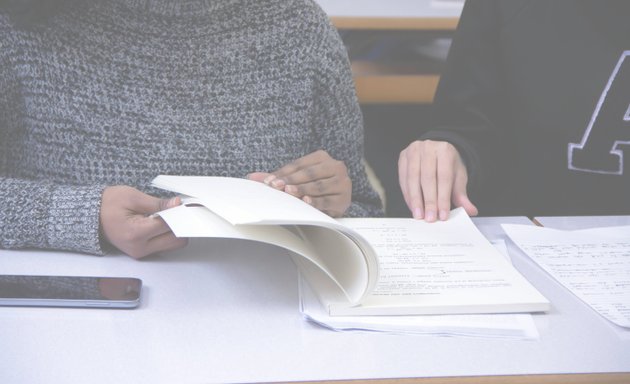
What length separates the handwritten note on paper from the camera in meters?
0.75

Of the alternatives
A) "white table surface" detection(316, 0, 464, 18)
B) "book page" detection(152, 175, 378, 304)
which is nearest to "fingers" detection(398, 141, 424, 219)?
"book page" detection(152, 175, 378, 304)

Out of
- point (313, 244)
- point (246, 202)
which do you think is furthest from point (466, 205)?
point (246, 202)

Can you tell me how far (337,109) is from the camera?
41.8 inches

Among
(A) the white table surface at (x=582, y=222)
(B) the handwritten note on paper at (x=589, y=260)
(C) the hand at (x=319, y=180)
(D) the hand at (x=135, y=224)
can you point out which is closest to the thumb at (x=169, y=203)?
(D) the hand at (x=135, y=224)

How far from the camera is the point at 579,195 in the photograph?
1.23 m

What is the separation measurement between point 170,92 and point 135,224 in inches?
12.1

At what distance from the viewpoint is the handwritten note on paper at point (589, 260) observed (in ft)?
2.47

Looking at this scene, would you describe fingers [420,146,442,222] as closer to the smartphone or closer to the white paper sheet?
the white paper sheet

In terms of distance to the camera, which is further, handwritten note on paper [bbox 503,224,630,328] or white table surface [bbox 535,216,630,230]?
white table surface [bbox 535,216,630,230]

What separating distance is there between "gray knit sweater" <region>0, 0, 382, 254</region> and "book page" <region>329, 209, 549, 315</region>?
0.65 feet

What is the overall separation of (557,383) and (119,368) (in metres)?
0.39

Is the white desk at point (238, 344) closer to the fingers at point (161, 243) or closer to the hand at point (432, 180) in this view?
the fingers at point (161, 243)

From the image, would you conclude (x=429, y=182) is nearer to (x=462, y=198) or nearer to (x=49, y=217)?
(x=462, y=198)

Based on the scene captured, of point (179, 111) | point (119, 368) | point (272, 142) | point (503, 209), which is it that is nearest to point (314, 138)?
point (272, 142)
